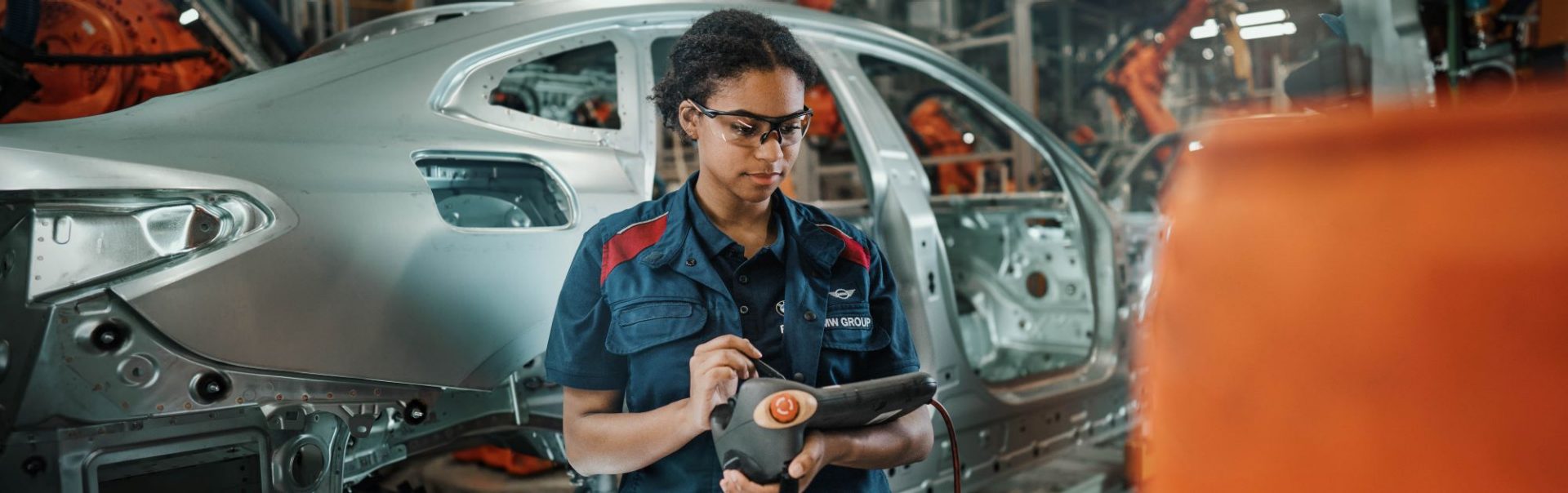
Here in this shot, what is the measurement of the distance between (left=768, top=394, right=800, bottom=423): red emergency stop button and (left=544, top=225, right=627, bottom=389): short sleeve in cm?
37

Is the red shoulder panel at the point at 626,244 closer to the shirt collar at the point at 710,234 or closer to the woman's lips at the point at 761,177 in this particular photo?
the shirt collar at the point at 710,234

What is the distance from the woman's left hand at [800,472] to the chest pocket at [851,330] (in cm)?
25

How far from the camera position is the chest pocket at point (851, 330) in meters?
1.57

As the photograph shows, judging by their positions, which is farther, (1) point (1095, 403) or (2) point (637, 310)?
(1) point (1095, 403)

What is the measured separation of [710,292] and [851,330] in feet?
0.73

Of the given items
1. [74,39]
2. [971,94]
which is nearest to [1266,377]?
[971,94]

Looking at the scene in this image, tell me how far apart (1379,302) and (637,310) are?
0.93 meters

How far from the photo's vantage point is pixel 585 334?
1529mm

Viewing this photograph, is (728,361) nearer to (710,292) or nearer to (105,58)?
(710,292)

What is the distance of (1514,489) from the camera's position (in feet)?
2.78

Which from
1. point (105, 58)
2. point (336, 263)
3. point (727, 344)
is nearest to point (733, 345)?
point (727, 344)

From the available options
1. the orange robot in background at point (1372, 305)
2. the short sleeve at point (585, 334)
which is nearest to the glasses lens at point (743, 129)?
the short sleeve at point (585, 334)

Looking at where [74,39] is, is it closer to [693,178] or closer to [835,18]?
[835,18]

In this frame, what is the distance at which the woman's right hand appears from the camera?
1.31 meters
